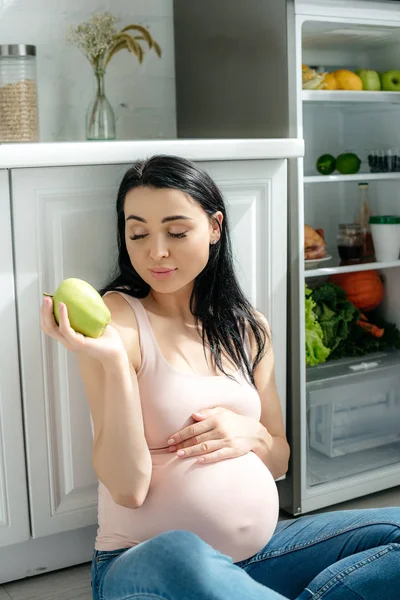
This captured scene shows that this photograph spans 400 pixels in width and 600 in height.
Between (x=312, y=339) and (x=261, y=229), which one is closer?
(x=261, y=229)

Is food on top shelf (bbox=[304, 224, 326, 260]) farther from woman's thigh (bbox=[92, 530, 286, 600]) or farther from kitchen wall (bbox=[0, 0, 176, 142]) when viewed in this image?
woman's thigh (bbox=[92, 530, 286, 600])

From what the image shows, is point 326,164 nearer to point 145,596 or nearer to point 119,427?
point 119,427

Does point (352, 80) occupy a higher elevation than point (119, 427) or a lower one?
higher

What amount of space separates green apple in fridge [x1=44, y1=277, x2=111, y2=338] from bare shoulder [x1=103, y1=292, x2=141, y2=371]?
0.42 ft

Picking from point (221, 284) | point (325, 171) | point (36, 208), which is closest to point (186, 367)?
point (221, 284)

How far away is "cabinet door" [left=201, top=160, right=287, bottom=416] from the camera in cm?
188

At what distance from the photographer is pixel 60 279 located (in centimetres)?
170

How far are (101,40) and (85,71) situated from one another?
0.59ft

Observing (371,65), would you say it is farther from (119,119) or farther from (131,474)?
(131,474)

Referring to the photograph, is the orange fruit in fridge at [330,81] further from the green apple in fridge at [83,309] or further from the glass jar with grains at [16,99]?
the green apple in fridge at [83,309]

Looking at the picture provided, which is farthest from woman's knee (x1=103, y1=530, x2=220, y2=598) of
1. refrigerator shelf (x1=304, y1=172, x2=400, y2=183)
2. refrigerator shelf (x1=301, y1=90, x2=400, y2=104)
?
refrigerator shelf (x1=301, y1=90, x2=400, y2=104)

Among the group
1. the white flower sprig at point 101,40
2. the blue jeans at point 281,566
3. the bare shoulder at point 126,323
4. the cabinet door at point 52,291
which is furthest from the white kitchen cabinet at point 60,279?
the white flower sprig at point 101,40

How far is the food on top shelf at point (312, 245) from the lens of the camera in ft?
7.33

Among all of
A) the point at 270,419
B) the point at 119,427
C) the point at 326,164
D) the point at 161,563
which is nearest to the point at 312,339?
the point at 326,164
